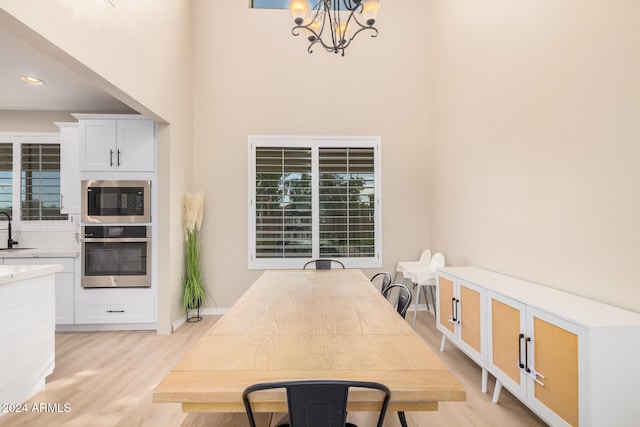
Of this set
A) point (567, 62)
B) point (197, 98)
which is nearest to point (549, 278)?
point (567, 62)

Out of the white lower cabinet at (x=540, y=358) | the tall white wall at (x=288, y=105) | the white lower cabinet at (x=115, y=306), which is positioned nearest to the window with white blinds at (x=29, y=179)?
the white lower cabinet at (x=115, y=306)

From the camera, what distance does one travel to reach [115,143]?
141 inches

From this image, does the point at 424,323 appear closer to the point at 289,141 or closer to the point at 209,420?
the point at 289,141

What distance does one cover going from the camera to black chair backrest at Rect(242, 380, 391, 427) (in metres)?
0.89

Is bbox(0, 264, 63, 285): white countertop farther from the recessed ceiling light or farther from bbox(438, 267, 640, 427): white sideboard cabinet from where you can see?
bbox(438, 267, 640, 427): white sideboard cabinet

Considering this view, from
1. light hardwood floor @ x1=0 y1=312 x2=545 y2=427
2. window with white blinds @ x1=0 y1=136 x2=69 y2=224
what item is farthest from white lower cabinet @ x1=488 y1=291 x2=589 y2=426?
window with white blinds @ x1=0 y1=136 x2=69 y2=224

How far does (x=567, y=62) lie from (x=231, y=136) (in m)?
3.48

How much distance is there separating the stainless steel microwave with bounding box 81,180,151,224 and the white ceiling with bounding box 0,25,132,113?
958 mm

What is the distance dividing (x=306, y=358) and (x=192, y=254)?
3162mm

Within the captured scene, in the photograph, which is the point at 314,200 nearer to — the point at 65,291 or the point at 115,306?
the point at 115,306

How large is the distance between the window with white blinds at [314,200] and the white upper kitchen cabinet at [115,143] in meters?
1.21

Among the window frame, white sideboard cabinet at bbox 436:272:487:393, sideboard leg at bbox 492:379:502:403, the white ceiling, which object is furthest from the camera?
the window frame

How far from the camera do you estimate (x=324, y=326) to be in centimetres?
153

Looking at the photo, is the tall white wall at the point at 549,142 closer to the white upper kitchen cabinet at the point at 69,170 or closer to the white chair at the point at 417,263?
the white chair at the point at 417,263
